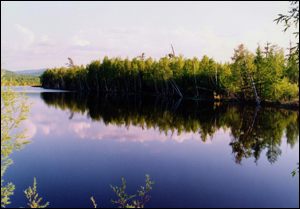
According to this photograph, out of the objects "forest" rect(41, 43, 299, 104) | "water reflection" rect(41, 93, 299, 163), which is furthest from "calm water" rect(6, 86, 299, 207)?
"forest" rect(41, 43, 299, 104)

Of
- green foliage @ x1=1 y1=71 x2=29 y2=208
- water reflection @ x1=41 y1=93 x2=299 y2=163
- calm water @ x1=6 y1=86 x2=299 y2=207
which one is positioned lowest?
calm water @ x1=6 y1=86 x2=299 y2=207

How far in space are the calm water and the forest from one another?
10174mm

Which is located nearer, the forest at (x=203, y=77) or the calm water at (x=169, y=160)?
the calm water at (x=169, y=160)

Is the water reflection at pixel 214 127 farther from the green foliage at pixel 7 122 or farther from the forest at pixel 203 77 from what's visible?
the green foliage at pixel 7 122

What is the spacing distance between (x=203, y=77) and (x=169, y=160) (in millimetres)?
67509

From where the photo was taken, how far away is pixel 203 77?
9562 centimetres

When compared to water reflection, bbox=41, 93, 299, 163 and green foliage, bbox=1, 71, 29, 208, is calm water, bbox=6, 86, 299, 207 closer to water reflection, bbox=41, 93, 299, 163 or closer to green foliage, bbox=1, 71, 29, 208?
water reflection, bbox=41, 93, 299, 163

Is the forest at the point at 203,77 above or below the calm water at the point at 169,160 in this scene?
above

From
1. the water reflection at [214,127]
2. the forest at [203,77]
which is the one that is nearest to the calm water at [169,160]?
the water reflection at [214,127]

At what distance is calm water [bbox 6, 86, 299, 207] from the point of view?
21.8 meters

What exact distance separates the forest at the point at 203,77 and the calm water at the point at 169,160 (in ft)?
33.4

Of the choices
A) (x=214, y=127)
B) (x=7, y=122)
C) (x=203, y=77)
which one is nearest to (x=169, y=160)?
(x=214, y=127)

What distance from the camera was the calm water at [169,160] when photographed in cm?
2181

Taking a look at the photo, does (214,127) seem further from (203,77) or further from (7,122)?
(203,77)
